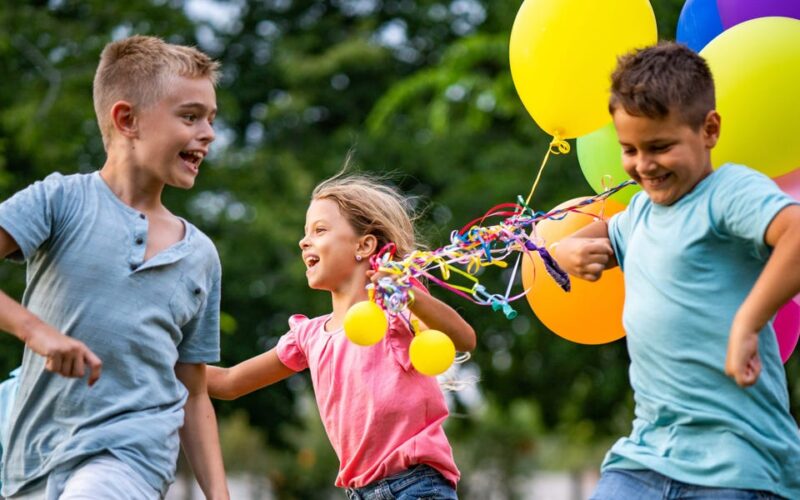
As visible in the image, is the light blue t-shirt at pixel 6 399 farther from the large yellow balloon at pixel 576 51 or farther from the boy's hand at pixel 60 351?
the large yellow balloon at pixel 576 51

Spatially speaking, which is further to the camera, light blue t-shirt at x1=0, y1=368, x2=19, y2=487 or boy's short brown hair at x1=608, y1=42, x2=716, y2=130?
light blue t-shirt at x1=0, y1=368, x2=19, y2=487

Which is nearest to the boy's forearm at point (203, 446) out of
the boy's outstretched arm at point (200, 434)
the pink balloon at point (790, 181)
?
the boy's outstretched arm at point (200, 434)

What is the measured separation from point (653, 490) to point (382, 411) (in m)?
1.08

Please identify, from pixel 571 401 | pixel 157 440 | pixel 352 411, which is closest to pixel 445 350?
pixel 352 411

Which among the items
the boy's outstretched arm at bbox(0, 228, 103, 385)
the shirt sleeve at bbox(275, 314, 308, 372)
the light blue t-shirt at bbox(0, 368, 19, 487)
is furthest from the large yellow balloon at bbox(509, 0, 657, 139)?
the light blue t-shirt at bbox(0, 368, 19, 487)

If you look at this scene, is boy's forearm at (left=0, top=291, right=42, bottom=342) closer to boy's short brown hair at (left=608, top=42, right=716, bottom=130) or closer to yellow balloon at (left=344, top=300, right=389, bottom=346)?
yellow balloon at (left=344, top=300, right=389, bottom=346)

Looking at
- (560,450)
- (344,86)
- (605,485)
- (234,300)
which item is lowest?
(560,450)

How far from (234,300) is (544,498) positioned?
1208 centimetres

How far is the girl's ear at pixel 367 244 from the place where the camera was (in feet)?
13.3

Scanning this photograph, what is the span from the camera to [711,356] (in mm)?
2879

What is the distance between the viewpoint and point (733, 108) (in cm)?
360

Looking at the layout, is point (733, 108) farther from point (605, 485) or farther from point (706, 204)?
point (605, 485)

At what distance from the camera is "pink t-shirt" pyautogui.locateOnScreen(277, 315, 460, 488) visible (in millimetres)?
3773

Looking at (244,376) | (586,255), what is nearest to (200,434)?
(244,376)
